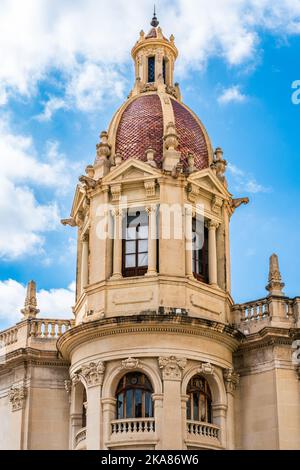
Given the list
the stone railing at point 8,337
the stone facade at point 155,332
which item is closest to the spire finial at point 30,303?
the stone facade at point 155,332

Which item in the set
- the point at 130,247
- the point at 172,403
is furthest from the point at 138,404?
the point at 130,247

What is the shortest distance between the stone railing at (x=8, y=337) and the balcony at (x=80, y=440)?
564 cm

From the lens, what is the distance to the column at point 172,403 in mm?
31156

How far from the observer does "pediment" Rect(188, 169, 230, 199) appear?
35719 millimetres

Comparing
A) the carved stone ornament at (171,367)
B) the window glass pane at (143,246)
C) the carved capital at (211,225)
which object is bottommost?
the carved stone ornament at (171,367)

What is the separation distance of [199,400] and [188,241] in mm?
5652

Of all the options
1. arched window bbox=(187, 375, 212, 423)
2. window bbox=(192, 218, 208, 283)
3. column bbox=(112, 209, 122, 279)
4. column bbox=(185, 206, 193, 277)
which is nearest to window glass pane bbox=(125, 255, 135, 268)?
column bbox=(112, 209, 122, 279)

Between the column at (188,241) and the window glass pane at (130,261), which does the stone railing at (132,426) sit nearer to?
the column at (188,241)

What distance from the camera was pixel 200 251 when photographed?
3584 cm

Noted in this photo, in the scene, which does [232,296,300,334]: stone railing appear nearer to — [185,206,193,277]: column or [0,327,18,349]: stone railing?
[185,206,193,277]: column

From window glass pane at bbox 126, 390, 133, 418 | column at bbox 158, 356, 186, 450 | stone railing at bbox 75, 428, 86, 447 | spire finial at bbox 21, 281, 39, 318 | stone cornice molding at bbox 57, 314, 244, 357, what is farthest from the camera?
spire finial at bbox 21, 281, 39, 318

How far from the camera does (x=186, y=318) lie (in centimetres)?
3238

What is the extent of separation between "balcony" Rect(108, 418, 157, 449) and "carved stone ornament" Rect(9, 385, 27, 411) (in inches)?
207
